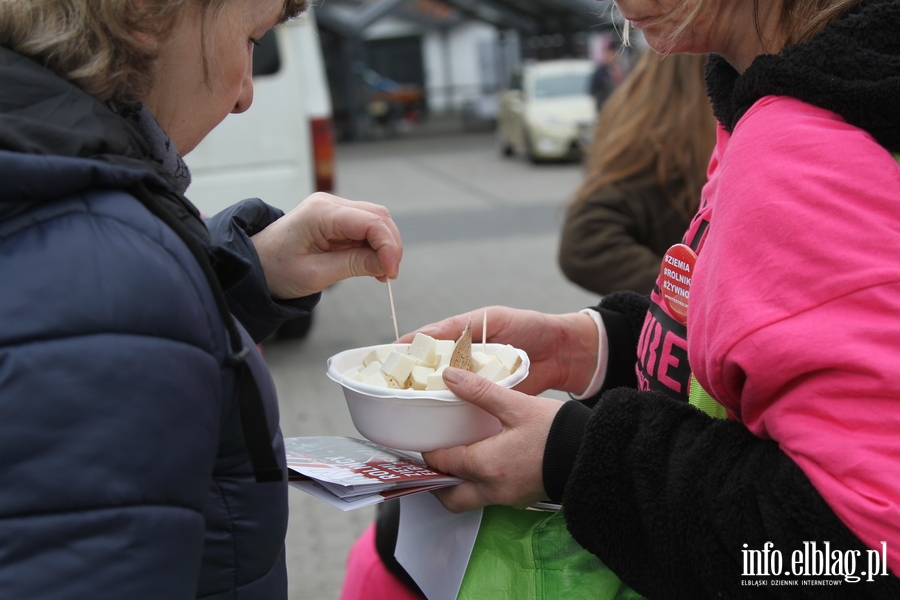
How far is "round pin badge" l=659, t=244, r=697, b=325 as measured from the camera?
1372 mm

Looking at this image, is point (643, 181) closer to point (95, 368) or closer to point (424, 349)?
point (424, 349)

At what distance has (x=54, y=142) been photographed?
3.12 feet

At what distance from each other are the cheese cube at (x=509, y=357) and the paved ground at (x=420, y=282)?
6.08ft

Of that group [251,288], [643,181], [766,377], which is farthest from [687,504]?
[643,181]

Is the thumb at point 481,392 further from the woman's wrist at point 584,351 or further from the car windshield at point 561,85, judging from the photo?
the car windshield at point 561,85

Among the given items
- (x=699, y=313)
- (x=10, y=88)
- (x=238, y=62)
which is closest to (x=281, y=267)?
(x=238, y=62)

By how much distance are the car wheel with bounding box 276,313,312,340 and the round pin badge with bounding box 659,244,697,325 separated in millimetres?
4922

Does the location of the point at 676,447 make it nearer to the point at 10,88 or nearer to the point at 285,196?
the point at 10,88

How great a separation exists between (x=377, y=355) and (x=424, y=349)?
143 millimetres

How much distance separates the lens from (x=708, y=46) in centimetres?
137

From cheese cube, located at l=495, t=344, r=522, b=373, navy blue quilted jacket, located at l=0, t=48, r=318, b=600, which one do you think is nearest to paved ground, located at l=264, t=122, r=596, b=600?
cheese cube, located at l=495, t=344, r=522, b=373

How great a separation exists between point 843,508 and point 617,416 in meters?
0.33

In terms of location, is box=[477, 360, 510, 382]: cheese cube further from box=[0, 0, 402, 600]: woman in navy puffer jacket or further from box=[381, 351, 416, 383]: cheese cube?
box=[0, 0, 402, 600]: woman in navy puffer jacket

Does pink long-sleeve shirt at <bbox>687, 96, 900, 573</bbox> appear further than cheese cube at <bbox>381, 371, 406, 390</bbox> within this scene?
No
